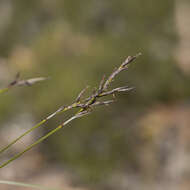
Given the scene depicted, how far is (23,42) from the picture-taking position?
422 inches

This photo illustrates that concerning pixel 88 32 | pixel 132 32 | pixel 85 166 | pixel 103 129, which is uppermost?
pixel 88 32

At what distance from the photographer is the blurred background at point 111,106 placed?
641 cm

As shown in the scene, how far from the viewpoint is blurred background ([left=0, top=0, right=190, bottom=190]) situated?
6406 millimetres

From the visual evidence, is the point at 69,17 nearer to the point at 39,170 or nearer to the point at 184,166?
the point at 39,170

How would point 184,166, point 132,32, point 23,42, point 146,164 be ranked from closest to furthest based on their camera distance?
point 184,166, point 146,164, point 132,32, point 23,42

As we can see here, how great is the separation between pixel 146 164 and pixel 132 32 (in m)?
2.99

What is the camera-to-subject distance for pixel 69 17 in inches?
368

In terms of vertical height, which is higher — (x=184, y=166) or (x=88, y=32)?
(x=88, y=32)

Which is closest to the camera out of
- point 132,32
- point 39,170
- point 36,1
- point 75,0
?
point 39,170

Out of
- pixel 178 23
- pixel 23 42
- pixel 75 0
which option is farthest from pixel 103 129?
pixel 23 42

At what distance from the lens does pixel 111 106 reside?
23.0ft

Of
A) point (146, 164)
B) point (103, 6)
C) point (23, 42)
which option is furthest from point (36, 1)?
point (146, 164)

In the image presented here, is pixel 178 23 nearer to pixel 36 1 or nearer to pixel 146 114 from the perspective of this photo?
pixel 146 114

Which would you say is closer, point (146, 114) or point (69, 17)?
point (146, 114)
